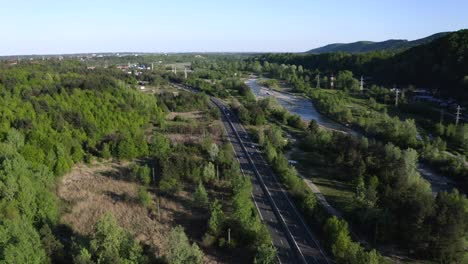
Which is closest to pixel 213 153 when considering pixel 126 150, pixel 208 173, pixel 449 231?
pixel 208 173

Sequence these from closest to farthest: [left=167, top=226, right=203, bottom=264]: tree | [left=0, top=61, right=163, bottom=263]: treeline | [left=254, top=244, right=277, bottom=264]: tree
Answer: [left=167, top=226, right=203, bottom=264]: tree < [left=254, top=244, right=277, bottom=264]: tree < [left=0, top=61, right=163, bottom=263]: treeline

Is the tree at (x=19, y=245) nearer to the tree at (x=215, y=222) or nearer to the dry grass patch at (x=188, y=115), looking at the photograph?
the tree at (x=215, y=222)

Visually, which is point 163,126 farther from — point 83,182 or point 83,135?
point 83,182

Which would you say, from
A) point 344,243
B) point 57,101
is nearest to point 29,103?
point 57,101

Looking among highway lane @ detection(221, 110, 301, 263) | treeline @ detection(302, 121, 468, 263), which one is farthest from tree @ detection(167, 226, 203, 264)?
treeline @ detection(302, 121, 468, 263)

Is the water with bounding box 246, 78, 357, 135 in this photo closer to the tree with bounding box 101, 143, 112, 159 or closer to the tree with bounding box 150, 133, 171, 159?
the tree with bounding box 150, 133, 171, 159

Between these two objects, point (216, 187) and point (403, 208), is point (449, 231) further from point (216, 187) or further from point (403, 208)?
point (216, 187)

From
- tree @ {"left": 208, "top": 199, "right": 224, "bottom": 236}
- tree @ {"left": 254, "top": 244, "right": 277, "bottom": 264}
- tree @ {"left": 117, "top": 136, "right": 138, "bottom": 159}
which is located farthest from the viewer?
tree @ {"left": 117, "top": 136, "right": 138, "bottom": 159}
